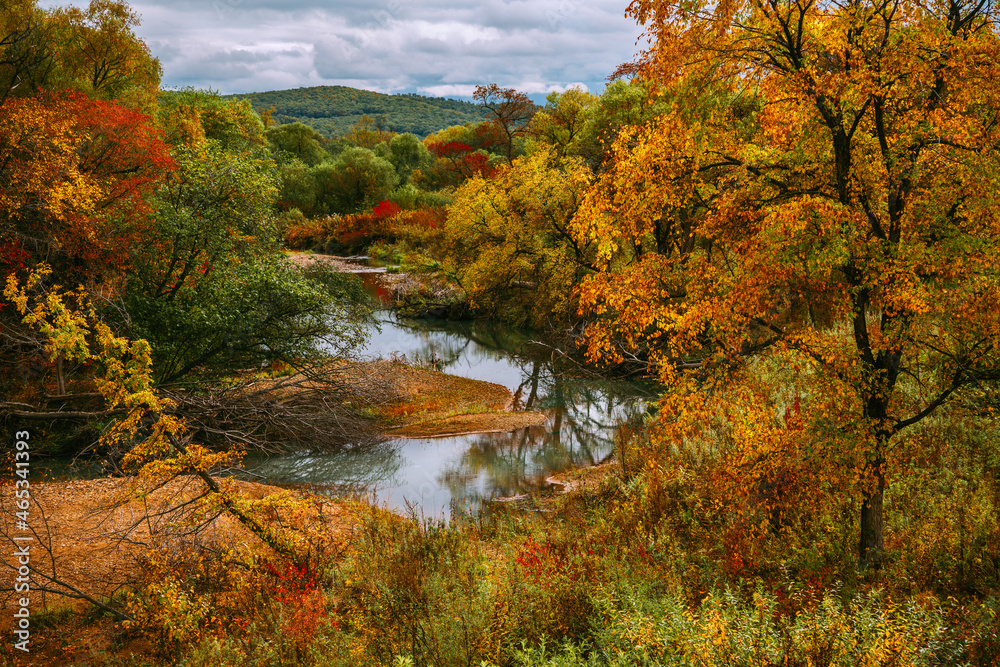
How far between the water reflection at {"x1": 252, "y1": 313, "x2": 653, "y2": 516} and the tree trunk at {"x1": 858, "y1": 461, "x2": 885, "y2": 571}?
22.3 feet

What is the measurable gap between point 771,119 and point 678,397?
3348mm

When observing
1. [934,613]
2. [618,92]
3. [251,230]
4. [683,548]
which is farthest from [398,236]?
[934,613]

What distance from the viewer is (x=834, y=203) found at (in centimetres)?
564

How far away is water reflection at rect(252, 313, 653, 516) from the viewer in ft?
44.5

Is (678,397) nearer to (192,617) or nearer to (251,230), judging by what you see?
(192,617)

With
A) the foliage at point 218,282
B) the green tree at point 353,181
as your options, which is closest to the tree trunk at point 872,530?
the foliage at point 218,282

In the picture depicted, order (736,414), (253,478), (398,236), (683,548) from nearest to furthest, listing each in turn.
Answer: (736,414), (683,548), (253,478), (398,236)

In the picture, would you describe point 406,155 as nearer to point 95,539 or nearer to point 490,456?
point 490,456

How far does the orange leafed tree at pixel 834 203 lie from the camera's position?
5348 millimetres

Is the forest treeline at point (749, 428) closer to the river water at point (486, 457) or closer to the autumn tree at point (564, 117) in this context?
the river water at point (486, 457)

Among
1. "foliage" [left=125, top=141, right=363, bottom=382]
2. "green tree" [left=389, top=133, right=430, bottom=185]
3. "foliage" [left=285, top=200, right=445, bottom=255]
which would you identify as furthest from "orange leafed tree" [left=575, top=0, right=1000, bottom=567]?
"green tree" [left=389, top=133, right=430, bottom=185]

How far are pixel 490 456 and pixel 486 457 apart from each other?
0.41 feet

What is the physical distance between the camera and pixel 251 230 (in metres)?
15.9

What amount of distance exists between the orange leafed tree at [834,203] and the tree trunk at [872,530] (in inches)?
0.8
